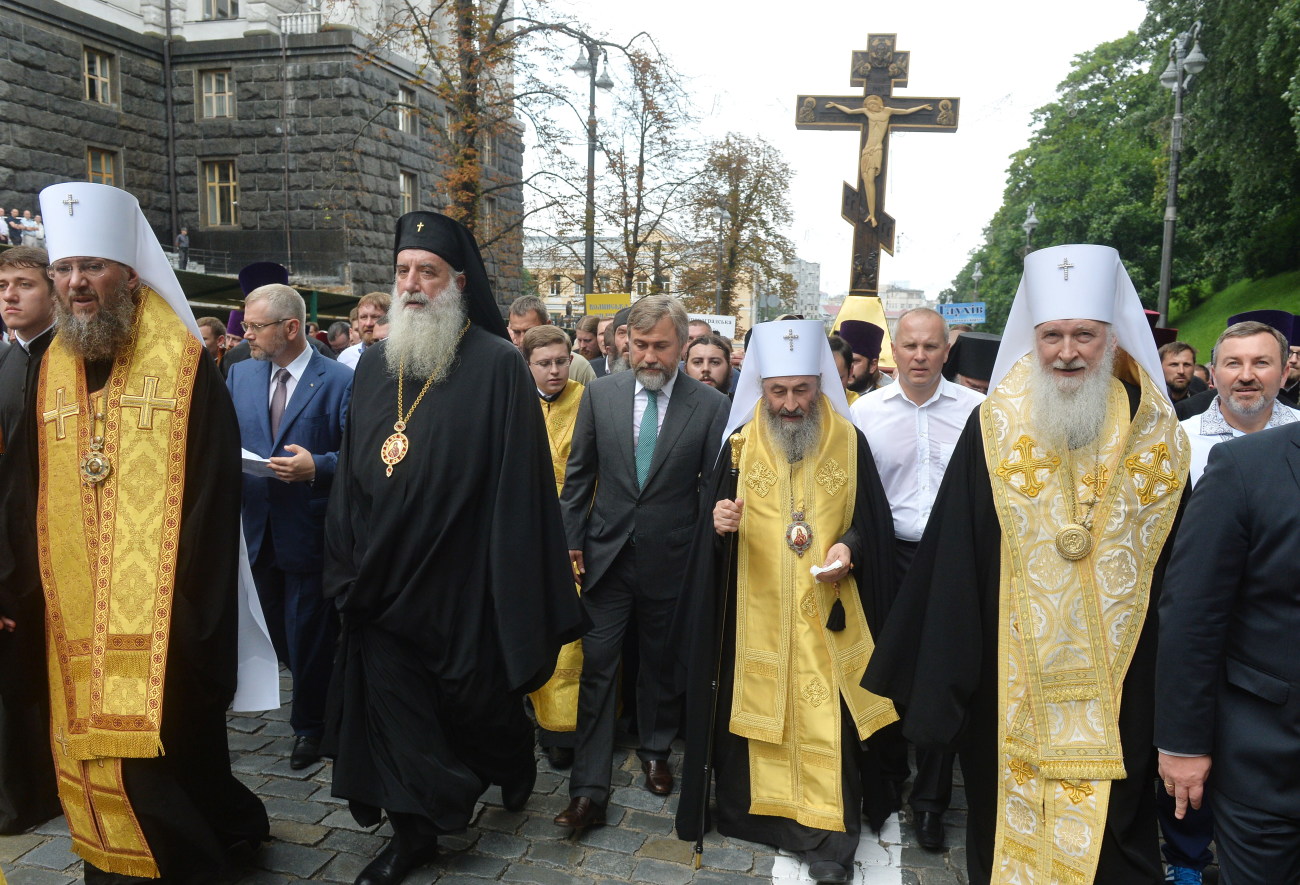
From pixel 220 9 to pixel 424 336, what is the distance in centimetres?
2439

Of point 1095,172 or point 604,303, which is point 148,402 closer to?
point 604,303

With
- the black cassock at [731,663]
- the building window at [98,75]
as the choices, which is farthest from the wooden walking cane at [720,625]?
the building window at [98,75]

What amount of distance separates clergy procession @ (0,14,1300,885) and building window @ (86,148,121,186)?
20.5m

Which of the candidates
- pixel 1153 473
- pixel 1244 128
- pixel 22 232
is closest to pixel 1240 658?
pixel 1153 473

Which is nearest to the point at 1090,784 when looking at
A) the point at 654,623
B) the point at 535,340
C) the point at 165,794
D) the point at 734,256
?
the point at 654,623

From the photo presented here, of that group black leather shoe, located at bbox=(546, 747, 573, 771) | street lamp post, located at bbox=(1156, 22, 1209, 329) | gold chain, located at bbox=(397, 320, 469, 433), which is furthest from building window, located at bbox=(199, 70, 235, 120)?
black leather shoe, located at bbox=(546, 747, 573, 771)

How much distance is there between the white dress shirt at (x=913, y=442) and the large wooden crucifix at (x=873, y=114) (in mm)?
9708

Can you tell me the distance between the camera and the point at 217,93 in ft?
77.7

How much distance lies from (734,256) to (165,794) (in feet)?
104

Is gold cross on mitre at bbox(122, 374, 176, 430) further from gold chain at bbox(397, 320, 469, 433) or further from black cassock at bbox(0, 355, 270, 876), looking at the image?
gold chain at bbox(397, 320, 469, 433)

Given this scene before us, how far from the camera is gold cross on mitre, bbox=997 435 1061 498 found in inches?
133

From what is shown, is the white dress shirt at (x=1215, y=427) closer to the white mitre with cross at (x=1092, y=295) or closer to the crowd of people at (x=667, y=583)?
the crowd of people at (x=667, y=583)

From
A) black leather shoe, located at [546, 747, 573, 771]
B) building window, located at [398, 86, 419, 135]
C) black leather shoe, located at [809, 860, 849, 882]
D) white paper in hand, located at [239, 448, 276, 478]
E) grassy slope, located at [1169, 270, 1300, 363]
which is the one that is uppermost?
building window, located at [398, 86, 419, 135]

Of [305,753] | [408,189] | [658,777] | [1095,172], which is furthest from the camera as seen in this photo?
[1095,172]
